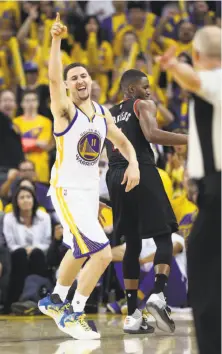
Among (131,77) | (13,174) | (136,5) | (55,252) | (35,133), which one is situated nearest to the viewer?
(131,77)

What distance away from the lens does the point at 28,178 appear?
10109 millimetres

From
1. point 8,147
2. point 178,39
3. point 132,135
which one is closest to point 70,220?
point 132,135

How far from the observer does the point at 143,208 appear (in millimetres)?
7422

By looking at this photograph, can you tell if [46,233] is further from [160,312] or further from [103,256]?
[160,312]

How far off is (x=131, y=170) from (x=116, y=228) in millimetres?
850

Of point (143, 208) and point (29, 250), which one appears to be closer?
point (143, 208)

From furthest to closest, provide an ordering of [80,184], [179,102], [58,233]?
1. [179,102]
2. [58,233]
3. [80,184]

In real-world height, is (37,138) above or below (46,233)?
above

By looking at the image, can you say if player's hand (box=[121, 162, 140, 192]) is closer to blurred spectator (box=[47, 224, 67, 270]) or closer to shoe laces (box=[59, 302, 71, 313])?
shoe laces (box=[59, 302, 71, 313])

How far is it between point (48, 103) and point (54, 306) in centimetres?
601

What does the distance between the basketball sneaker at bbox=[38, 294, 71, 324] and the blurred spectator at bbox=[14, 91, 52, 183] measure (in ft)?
14.2

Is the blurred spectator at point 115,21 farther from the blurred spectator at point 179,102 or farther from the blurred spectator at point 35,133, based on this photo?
the blurred spectator at point 35,133

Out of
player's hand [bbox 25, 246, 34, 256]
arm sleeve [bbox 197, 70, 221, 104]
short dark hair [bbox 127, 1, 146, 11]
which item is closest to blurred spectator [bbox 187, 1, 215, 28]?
short dark hair [bbox 127, 1, 146, 11]

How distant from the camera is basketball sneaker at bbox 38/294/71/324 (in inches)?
280
